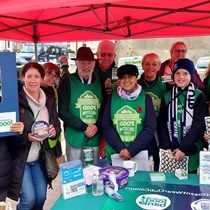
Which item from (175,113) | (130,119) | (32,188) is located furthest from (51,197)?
(175,113)

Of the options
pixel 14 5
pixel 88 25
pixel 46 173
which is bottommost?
pixel 46 173

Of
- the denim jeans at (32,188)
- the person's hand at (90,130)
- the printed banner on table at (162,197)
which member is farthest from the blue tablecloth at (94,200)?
the person's hand at (90,130)

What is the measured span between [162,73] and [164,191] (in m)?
2.36

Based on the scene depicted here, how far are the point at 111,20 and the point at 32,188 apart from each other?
8.33 ft

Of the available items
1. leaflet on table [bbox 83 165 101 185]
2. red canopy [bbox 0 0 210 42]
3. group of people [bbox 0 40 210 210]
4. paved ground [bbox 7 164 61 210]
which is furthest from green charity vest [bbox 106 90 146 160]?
paved ground [bbox 7 164 61 210]

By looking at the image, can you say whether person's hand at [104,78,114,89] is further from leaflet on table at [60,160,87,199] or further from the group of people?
leaflet on table at [60,160,87,199]

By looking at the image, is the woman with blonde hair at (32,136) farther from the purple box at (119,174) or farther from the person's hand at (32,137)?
the purple box at (119,174)

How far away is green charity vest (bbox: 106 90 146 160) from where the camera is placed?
2.54m

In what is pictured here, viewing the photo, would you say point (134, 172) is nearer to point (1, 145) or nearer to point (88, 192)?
point (88, 192)

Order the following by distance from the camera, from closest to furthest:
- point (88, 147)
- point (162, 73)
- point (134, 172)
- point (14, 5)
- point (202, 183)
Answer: point (14, 5)
point (202, 183)
point (134, 172)
point (88, 147)
point (162, 73)

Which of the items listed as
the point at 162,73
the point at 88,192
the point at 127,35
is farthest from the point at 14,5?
the point at 127,35

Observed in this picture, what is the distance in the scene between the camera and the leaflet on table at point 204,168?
74.3 inches

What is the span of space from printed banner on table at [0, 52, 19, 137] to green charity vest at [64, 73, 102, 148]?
851 mm

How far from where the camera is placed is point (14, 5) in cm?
179
